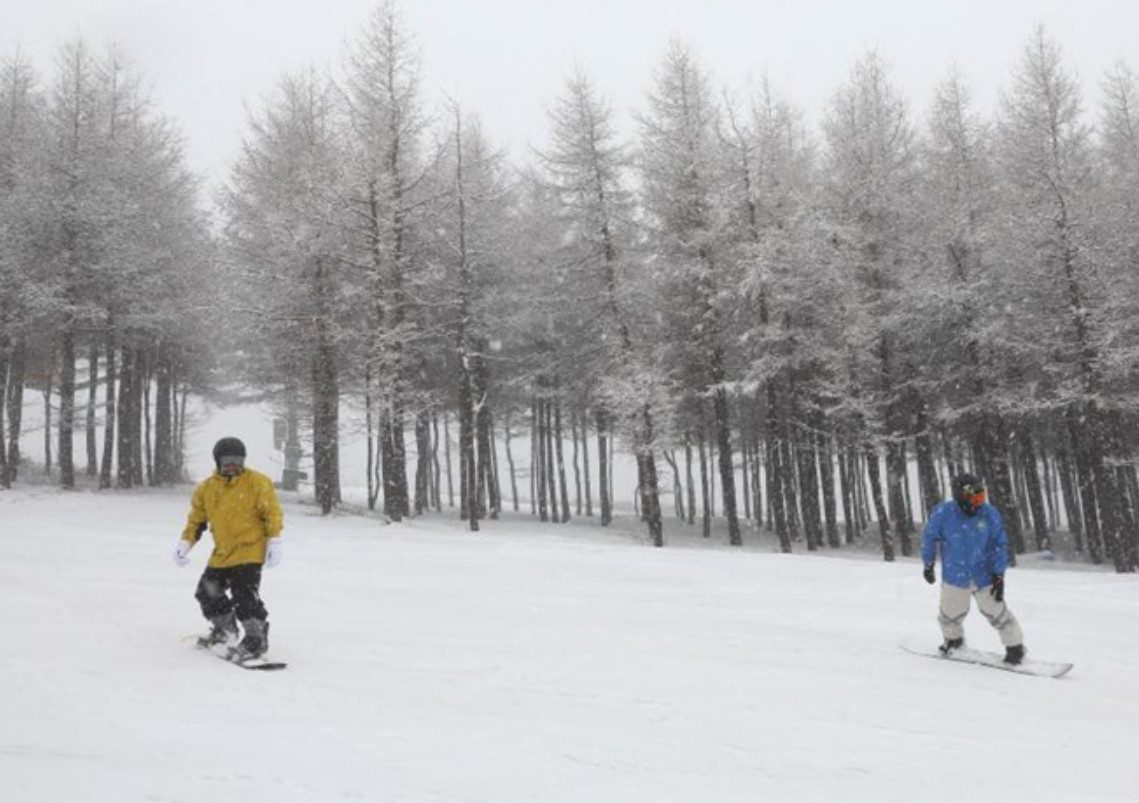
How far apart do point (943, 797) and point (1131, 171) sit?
2390 centimetres

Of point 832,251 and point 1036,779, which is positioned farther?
point 832,251

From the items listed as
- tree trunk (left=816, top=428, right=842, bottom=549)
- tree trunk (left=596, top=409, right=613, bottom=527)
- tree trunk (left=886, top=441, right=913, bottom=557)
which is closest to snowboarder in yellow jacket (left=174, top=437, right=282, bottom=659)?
tree trunk (left=886, top=441, right=913, bottom=557)

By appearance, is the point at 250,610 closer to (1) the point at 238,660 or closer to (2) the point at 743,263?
(1) the point at 238,660

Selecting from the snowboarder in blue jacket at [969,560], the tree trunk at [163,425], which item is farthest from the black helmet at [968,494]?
the tree trunk at [163,425]

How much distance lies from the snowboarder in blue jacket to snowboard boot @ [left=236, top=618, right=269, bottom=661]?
642 centimetres

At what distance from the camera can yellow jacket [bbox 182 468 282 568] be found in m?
7.18

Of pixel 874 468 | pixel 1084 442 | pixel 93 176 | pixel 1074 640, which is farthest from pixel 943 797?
pixel 93 176

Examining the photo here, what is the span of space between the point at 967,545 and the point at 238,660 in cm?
715

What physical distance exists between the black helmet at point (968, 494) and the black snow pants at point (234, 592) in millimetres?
6967

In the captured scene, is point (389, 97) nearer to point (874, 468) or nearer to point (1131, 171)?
point (874, 468)

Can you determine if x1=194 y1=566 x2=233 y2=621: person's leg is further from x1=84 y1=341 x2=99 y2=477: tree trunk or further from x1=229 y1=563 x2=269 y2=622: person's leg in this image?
x1=84 y1=341 x2=99 y2=477: tree trunk

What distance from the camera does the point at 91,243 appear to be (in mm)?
22672

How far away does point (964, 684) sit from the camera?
300 inches

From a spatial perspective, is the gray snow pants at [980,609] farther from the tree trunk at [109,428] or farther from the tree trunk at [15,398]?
the tree trunk at [15,398]
